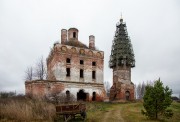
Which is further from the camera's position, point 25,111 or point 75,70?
point 75,70

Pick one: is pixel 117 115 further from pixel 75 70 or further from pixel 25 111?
pixel 75 70

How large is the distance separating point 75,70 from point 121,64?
1061 cm

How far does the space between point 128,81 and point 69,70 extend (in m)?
11.4

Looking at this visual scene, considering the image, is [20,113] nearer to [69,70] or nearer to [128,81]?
[69,70]

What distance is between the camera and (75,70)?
34594mm

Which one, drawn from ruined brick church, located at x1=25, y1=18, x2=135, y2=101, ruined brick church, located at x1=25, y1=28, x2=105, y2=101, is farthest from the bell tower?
ruined brick church, located at x1=25, y1=28, x2=105, y2=101

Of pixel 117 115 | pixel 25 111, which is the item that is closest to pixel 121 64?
pixel 117 115

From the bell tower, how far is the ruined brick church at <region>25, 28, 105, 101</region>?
Result: 156 inches

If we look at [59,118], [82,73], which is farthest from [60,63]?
[59,118]

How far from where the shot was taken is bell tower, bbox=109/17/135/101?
38.4 metres

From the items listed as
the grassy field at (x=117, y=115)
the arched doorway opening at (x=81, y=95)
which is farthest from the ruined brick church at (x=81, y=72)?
the grassy field at (x=117, y=115)

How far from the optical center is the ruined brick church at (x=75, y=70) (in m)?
32.7

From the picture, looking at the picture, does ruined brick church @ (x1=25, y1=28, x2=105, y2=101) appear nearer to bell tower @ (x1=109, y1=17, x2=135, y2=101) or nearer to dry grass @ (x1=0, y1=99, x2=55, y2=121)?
bell tower @ (x1=109, y1=17, x2=135, y2=101)

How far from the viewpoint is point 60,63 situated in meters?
33.4
